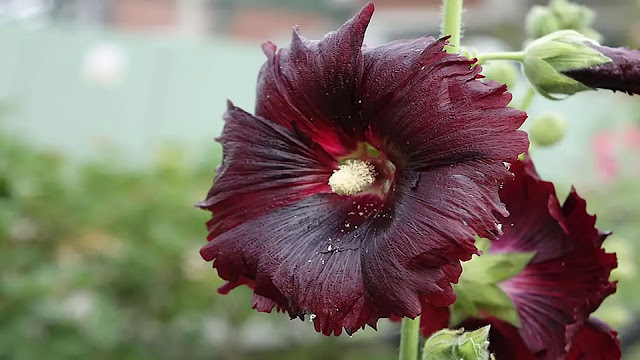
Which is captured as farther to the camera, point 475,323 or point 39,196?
point 39,196

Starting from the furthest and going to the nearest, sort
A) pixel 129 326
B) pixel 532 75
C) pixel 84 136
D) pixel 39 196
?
pixel 84 136
pixel 129 326
pixel 39 196
pixel 532 75

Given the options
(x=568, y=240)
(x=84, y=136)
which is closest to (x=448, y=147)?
(x=568, y=240)

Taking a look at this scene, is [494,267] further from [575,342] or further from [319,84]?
[319,84]

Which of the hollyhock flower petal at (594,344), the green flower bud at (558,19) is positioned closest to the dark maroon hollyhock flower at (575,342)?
the hollyhock flower petal at (594,344)

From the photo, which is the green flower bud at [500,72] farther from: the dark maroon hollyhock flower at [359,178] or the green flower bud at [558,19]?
the dark maroon hollyhock flower at [359,178]

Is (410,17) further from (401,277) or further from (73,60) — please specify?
(401,277)

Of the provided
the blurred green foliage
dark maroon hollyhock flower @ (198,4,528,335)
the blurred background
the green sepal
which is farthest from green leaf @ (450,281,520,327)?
the blurred green foliage
